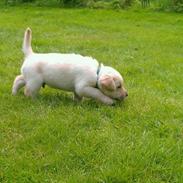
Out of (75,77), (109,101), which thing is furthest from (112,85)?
(75,77)

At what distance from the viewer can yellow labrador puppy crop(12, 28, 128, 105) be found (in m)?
5.96

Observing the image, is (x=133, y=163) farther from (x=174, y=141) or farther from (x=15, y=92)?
(x=15, y=92)

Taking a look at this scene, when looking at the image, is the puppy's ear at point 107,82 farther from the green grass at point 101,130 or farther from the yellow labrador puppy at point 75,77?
the green grass at point 101,130

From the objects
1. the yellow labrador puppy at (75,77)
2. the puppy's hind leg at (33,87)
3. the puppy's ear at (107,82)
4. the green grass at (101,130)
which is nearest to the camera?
the green grass at (101,130)

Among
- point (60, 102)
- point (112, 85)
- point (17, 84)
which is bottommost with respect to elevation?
point (60, 102)

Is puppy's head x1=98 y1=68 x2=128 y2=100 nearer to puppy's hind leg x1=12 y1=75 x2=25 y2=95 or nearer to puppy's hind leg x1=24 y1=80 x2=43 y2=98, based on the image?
puppy's hind leg x1=24 y1=80 x2=43 y2=98

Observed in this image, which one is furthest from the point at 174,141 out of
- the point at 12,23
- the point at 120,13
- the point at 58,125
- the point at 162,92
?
the point at 120,13

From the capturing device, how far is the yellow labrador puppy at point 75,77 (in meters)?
5.96

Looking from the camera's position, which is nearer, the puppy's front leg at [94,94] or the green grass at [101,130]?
the green grass at [101,130]

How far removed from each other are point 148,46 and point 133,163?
7240 mm

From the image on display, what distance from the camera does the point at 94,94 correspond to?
5.97 meters

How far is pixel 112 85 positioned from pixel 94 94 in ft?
Answer: 0.84

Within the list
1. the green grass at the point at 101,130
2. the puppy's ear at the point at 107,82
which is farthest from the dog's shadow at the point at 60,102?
the puppy's ear at the point at 107,82

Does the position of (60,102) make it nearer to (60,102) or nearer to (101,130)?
(60,102)
